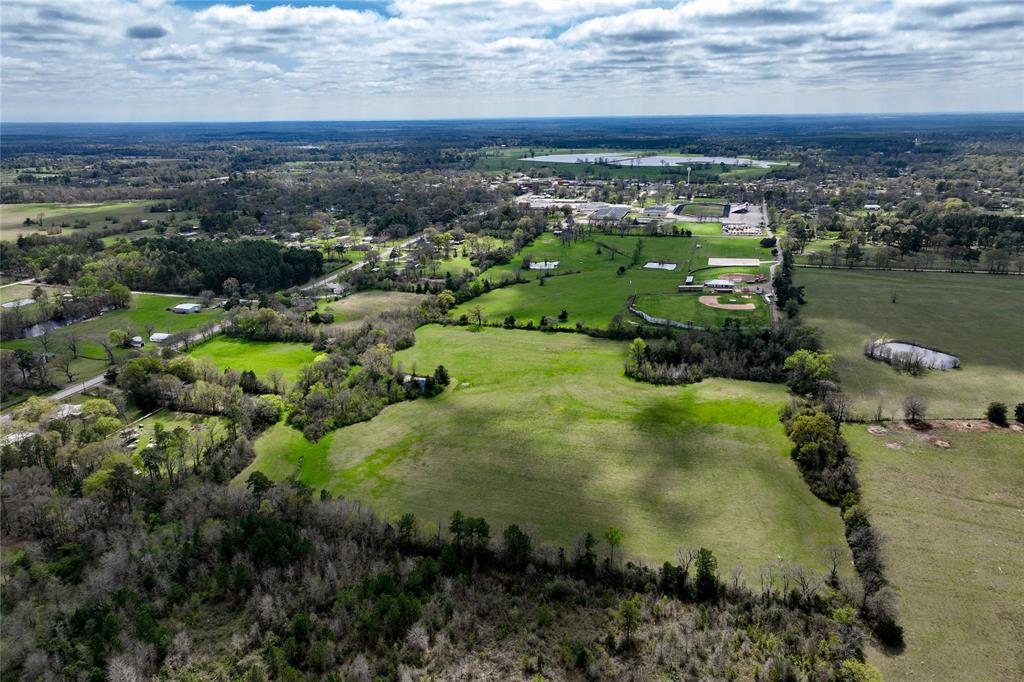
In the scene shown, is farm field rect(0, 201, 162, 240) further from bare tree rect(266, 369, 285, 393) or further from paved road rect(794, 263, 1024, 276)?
paved road rect(794, 263, 1024, 276)

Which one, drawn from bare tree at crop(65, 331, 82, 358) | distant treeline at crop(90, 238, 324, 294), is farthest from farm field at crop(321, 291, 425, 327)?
bare tree at crop(65, 331, 82, 358)

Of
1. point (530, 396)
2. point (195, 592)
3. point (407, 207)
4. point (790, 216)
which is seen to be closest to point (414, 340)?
point (530, 396)

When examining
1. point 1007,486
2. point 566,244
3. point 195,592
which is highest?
point 566,244

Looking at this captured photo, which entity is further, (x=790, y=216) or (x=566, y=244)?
(x=790, y=216)

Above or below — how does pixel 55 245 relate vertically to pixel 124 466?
above

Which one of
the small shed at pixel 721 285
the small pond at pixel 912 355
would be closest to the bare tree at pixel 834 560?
the small pond at pixel 912 355

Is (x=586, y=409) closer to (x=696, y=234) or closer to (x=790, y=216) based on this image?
(x=696, y=234)

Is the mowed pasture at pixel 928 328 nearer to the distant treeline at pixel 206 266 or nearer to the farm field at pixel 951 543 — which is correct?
the farm field at pixel 951 543
